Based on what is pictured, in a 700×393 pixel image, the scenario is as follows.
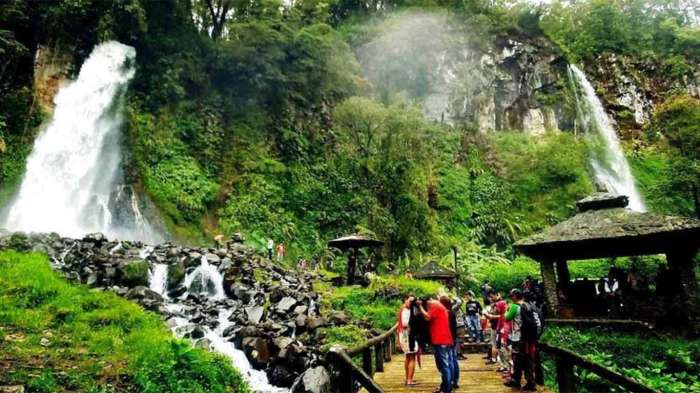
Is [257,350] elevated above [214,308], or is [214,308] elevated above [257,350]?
[214,308]

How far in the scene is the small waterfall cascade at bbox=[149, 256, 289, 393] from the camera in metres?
10.2

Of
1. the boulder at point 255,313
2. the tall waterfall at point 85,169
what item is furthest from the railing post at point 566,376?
the tall waterfall at point 85,169

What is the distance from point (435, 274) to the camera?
799 inches

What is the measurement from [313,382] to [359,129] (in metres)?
19.6

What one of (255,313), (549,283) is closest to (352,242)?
(255,313)

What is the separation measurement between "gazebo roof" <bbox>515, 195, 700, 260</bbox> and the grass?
10.0m

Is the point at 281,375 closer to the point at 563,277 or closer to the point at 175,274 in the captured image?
the point at 175,274

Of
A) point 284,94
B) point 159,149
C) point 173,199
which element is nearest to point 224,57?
point 284,94

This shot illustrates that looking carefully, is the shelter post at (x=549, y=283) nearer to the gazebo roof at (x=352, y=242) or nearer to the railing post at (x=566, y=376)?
the gazebo roof at (x=352, y=242)

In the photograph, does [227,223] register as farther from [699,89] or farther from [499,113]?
[699,89]

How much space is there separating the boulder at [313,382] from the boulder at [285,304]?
3950 millimetres

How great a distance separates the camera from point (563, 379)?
243 inches

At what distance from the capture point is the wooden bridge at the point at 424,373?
490 centimetres

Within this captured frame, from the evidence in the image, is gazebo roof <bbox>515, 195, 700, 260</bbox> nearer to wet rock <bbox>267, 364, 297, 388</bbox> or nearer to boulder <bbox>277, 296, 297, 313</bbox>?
boulder <bbox>277, 296, 297, 313</bbox>
